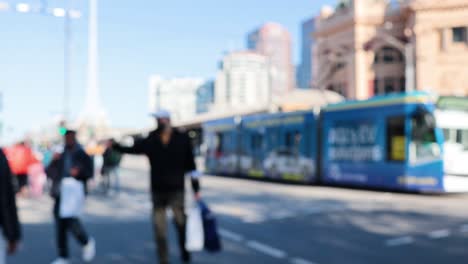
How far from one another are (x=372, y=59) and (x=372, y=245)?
44637 mm

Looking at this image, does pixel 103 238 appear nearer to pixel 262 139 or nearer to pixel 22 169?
pixel 22 169

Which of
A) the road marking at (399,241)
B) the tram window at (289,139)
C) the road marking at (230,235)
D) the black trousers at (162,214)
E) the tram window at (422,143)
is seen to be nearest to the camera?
the black trousers at (162,214)

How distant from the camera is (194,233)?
6242 mm

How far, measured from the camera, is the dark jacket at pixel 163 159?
6.02 meters

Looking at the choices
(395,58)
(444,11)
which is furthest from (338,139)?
(395,58)

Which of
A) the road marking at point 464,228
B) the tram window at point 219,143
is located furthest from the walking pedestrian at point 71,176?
the tram window at point 219,143

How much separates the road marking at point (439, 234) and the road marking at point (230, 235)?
2812 millimetres

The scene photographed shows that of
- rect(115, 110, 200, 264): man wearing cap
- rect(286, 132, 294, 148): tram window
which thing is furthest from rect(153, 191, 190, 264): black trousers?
rect(286, 132, 294, 148): tram window

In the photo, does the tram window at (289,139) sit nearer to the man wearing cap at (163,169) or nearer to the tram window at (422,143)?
the tram window at (422,143)

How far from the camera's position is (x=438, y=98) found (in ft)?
48.0

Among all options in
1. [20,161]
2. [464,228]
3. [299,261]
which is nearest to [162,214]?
[299,261]

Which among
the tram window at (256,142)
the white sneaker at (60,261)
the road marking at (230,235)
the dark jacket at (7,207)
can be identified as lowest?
the road marking at (230,235)

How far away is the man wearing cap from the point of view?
19.7ft

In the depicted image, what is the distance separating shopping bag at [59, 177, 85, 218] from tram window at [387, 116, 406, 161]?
34.2 feet
